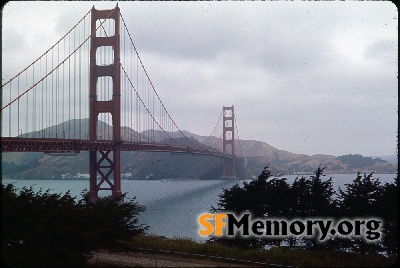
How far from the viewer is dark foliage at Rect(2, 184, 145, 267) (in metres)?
12.6

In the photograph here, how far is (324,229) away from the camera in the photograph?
78.1 ft

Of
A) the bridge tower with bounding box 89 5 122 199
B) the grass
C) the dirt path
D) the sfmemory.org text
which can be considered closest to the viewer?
the grass

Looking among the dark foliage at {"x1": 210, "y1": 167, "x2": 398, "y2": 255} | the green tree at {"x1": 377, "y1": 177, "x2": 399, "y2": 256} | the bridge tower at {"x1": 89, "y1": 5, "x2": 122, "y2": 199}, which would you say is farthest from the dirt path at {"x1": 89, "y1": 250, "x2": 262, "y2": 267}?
the bridge tower at {"x1": 89, "y1": 5, "x2": 122, "y2": 199}

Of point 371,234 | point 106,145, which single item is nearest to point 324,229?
point 371,234

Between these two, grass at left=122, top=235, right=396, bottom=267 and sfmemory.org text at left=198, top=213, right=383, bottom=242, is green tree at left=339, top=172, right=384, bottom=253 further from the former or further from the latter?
grass at left=122, top=235, right=396, bottom=267

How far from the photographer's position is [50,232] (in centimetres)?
1337

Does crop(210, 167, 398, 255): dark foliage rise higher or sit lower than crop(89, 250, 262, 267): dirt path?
higher

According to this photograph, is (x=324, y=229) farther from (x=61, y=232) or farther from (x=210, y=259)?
(x=61, y=232)

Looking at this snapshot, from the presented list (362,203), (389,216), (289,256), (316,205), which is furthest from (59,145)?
(389,216)

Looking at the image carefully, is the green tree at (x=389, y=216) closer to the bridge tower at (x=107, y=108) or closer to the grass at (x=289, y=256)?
the grass at (x=289, y=256)

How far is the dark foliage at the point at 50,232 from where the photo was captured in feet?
41.4

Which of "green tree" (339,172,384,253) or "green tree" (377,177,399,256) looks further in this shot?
"green tree" (339,172,384,253)

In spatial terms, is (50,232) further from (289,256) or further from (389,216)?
(389,216)

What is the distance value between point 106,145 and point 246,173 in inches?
4804
